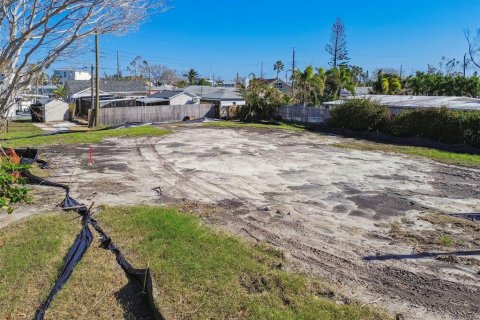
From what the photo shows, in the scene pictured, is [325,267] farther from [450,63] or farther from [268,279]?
[450,63]

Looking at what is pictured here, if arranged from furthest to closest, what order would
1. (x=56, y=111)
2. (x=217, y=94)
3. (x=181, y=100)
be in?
1. (x=217, y=94)
2. (x=181, y=100)
3. (x=56, y=111)

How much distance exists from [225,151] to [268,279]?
11.3 m

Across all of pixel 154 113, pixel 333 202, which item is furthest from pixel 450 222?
pixel 154 113

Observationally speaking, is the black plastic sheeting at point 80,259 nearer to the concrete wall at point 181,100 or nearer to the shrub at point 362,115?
the shrub at point 362,115

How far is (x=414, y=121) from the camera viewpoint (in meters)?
20.6

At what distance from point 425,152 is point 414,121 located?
12.9 ft

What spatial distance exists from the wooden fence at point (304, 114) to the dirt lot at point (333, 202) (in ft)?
33.8

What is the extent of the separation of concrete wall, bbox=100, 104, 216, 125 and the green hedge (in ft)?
36.8

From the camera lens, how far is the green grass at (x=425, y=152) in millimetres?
15188

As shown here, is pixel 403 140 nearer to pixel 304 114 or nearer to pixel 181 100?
pixel 304 114

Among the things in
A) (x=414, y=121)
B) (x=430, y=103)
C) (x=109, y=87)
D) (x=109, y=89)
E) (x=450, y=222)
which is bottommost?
(x=450, y=222)

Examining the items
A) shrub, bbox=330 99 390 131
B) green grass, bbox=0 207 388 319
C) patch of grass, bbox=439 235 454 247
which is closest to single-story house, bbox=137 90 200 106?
shrub, bbox=330 99 390 131

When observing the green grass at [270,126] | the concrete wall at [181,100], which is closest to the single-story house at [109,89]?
the concrete wall at [181,100]

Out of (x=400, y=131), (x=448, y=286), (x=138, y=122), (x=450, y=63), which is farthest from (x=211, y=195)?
(x=450, y=63)
